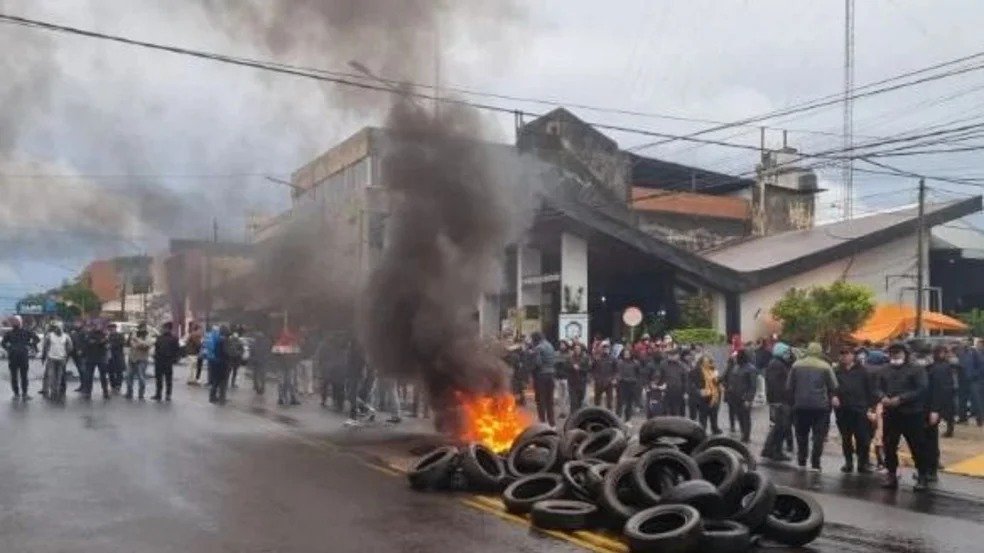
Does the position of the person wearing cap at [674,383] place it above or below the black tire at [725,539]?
above

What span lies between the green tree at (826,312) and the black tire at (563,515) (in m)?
19.5

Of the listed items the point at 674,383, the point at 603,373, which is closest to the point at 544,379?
the point at 603,373

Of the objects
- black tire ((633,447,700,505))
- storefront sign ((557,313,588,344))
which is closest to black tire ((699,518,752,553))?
black tire ((633,447,700,505))

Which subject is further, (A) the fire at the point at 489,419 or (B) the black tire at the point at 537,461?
(A) the fire at the point at 489,419

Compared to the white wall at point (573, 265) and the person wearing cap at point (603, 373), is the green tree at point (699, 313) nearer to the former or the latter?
the white wall at point (573, 265)

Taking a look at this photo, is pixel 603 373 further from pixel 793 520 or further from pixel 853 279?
pixel 853 279

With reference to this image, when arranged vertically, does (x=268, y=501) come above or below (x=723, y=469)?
below

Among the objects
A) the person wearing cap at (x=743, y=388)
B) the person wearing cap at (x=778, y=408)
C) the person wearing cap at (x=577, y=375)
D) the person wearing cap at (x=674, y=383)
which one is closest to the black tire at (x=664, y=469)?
the person wearing cap at (x=778, y=408)

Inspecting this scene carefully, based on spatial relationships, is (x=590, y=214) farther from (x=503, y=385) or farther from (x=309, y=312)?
(x=503, y=385)

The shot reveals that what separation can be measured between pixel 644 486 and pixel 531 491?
132 cm

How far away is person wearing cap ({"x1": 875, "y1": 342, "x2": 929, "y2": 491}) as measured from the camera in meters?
10.7

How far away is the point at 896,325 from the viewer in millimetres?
26656

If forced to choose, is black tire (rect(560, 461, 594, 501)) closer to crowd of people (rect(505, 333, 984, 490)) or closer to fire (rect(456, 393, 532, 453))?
fire (rect(456, 393, 532, 453))

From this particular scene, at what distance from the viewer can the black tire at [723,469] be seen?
7.73 m
